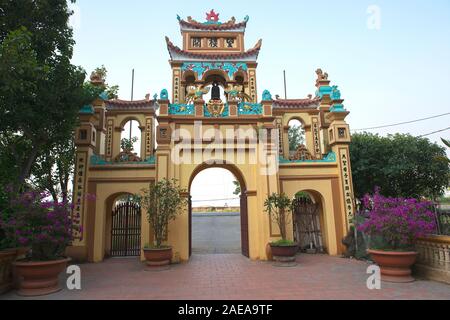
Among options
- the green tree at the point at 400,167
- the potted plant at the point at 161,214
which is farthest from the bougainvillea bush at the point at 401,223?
the green tree at the point at 400,167

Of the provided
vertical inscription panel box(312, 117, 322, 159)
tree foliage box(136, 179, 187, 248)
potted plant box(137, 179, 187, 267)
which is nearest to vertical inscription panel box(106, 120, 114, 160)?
potted plant box(137, 179, 187, 267)

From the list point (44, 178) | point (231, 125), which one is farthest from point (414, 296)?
point (44, 178)

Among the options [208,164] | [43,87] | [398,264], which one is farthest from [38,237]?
[398,264]

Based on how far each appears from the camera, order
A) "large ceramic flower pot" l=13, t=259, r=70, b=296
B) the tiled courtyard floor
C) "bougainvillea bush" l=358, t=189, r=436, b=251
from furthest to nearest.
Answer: "bougainvillea bush" l=358, t=189, r=436, b=251
"large ceramic flower pot" l=13, t=259, r=70, b=296
the tiled courtyard floor

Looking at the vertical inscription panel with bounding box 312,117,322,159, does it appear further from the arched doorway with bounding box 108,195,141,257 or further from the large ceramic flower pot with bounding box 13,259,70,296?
the large ceramic flower pot with bounding box 13,259,70,296

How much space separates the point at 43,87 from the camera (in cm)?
905

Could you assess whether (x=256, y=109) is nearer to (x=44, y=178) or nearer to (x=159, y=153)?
(x=159, y=153)

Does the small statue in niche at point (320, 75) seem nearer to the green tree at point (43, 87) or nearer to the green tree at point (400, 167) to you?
the green tree at point (400, 167)

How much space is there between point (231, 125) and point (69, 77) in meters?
5.74

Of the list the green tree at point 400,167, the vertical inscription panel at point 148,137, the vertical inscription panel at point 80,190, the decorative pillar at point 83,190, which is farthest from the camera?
the green tree at point 400,167

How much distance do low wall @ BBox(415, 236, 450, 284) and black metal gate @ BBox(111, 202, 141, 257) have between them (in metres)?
9.58

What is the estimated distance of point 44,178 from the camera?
14328 mm

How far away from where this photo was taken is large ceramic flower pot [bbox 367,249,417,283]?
6957mm

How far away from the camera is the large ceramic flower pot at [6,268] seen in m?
6.51
